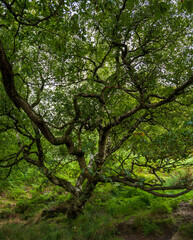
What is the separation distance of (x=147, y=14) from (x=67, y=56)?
9.25 feet

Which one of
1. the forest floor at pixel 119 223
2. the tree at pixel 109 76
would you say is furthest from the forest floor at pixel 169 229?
the tree at pixel 109 76

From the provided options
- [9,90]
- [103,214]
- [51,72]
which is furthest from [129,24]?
[103,214]

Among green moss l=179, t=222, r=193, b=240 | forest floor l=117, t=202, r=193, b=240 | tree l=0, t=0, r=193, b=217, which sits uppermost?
tree l=0, t=0, r=193, b=217

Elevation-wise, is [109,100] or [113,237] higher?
[109,100]

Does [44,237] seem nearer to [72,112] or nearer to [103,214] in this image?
[103,214]

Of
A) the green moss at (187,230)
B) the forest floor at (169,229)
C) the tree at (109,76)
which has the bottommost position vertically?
the green moss at (187,230)

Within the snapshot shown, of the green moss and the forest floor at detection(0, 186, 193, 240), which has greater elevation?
the forest floor at detection(0, 186, 193, 240)

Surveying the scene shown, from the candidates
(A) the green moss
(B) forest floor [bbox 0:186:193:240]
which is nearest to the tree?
(B) forest floor [bbox 0:186:193:240]

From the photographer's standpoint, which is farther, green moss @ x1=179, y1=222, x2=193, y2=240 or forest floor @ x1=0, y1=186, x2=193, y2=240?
forest floor @ x1=0, y1=186, x2=193, y2=240

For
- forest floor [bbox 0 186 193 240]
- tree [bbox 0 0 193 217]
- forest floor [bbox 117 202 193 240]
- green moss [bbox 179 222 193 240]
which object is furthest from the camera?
forest floor [bbox 0 186 193 240]

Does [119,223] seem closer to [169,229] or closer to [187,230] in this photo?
[169,229]

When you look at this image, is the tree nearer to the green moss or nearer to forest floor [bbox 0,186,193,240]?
forest floor [bbox 0,186,193,240]

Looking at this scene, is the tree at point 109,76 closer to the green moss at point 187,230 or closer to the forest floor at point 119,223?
the forest floor at point 119,223

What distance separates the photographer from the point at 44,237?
18.5ft
